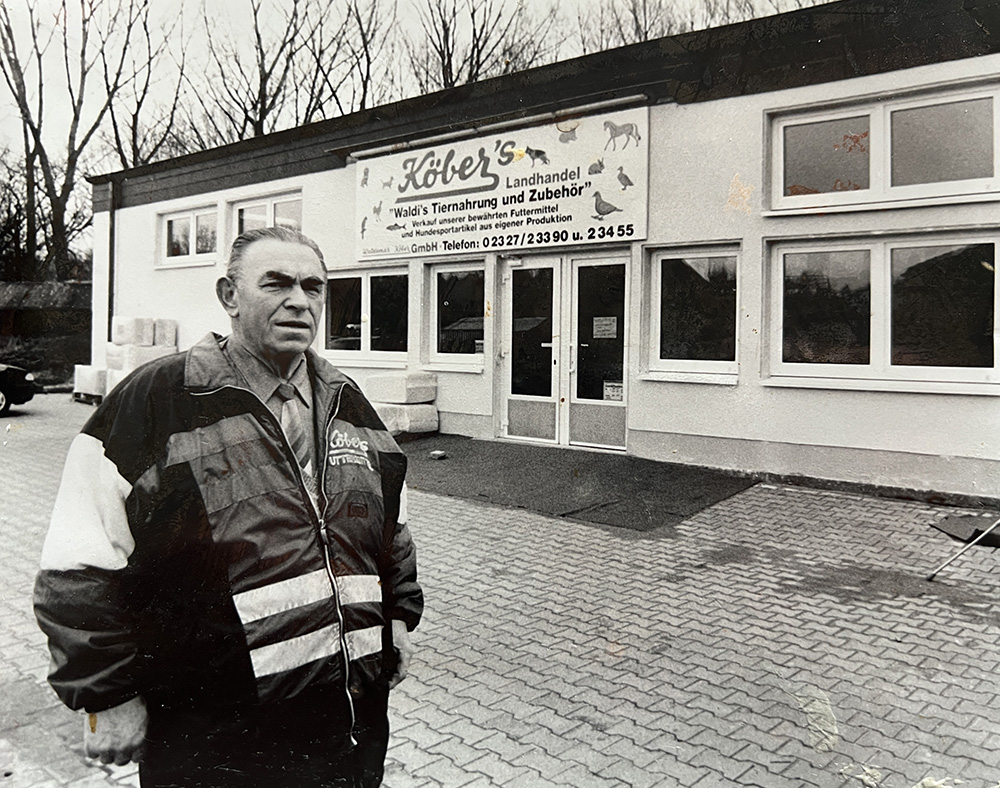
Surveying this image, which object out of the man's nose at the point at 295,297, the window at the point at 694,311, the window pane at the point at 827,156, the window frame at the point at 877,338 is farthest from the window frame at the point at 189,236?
the window pane at the point at 827,156

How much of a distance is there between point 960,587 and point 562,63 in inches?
278

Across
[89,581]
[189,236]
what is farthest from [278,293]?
[189,236]

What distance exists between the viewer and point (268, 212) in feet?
33.8

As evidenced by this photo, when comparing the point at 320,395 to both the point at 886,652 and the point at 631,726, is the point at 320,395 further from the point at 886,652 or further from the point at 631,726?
the point at 886,652

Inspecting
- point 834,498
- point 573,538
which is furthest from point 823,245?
point 573,538

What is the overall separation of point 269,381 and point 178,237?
20.5ft

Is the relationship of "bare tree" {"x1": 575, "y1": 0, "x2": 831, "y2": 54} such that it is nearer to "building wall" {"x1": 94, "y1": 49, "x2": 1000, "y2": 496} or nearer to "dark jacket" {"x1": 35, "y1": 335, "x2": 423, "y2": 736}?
"building wall" {"x1": 94, "y1": 49, "x2": 1000, "y2": 496}

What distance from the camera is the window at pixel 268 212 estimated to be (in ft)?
27.9

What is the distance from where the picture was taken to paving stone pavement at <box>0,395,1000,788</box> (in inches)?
122

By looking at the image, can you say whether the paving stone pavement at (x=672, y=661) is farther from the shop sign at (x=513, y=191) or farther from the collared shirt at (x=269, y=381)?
the shop sign at (x=513, y=191)

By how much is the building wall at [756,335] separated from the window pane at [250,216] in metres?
0.15

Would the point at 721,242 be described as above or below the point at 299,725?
above

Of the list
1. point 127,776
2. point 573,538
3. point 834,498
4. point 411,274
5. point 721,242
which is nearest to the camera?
point 127,776

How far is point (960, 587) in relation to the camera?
545 cm
